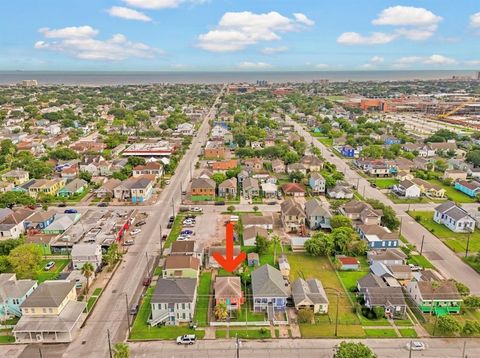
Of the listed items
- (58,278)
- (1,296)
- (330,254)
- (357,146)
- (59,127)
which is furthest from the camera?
(59,127)

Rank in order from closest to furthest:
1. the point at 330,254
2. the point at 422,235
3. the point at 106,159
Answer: the point at 330,254, the point at 422,235, the point at 106,159

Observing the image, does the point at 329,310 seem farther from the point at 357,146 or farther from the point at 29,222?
the point at 357,146

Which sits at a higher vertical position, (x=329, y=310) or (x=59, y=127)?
(x=59, y=127)

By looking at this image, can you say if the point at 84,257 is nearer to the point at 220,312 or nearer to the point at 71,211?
the point at 220,312

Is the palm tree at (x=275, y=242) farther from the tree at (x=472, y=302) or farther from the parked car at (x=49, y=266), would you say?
the parked car at (x=49, y=266)

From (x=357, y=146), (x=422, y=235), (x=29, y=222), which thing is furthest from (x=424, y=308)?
(x=357, y=146)

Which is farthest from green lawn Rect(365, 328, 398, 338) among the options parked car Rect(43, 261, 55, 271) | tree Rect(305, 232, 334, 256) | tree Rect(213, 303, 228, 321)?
parked car Rect(43, 261, 55, 271)

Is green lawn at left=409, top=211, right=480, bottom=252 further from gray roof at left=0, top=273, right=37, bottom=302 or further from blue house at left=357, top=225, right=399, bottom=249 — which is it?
gray roof at left=0, top=273, right=37, bottom=302

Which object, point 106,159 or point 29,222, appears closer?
point 29,222
